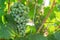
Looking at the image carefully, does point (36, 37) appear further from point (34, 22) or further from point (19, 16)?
point (34, 22)

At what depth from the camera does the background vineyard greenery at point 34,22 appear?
781 mm

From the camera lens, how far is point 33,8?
3.46 feet

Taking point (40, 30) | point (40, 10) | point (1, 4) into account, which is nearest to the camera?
point (1, 4)

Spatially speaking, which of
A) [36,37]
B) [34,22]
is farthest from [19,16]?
[34,22]

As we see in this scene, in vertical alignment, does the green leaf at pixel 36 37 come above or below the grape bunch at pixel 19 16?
below

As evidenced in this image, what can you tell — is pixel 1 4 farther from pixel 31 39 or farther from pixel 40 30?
pixel 40 30

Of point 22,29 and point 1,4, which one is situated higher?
point 1,4

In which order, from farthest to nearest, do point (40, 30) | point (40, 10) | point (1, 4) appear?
point (40, 10) → point (40, 30) → point (1, 4)

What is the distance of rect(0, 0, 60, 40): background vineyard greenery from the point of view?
2.56 ft

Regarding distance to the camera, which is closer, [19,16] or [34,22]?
[19,16]

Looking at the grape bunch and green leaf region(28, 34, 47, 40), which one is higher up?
the grape bunch

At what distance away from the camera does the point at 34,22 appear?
3.40ft

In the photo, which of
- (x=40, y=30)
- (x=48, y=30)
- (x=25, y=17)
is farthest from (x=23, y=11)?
(x=48, y=30)

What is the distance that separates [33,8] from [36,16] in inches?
2.0
